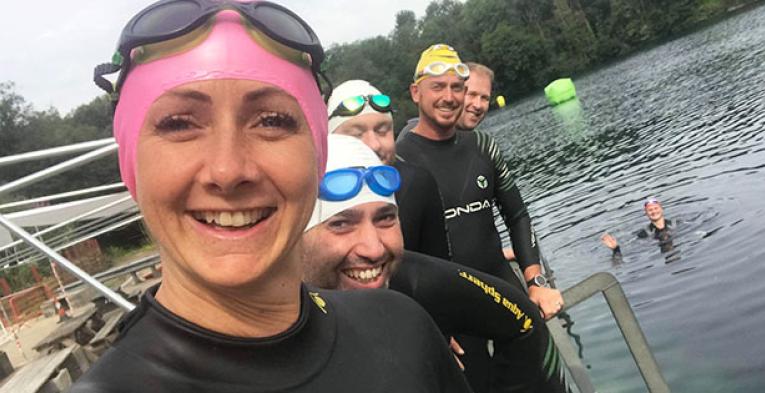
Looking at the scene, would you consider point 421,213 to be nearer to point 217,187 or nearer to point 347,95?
point 347,95

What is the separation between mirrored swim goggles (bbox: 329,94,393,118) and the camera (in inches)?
141

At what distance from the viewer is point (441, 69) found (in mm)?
4422

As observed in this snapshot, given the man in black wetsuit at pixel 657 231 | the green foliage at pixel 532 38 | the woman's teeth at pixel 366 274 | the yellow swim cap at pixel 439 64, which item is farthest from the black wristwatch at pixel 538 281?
the green foliage at pixel 532 38

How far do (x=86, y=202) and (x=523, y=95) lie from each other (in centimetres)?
8100

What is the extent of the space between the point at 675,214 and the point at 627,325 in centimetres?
1199

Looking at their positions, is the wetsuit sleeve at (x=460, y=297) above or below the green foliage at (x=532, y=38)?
below

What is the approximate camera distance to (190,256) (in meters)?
1.15

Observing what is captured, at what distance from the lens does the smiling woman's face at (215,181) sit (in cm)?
112

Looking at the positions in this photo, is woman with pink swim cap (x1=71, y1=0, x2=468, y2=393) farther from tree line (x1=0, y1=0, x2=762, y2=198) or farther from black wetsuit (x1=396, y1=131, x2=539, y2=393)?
tree line (x1=0, y1=0, x2=762, y2=198)

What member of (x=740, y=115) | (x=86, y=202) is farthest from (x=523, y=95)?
(x=86, y=202)

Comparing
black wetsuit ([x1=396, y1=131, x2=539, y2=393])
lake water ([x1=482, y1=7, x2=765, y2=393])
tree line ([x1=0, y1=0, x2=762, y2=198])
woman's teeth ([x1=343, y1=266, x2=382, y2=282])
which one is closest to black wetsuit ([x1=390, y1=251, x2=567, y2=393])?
woman's teeth ([x1=343, y1=266, x2=382, y2=282])

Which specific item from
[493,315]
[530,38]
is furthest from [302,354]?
[530,38]

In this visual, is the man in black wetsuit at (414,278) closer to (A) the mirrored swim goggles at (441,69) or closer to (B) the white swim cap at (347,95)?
(B) the white swim cap at (347,95)

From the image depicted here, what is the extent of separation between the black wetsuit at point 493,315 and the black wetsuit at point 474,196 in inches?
57.3
